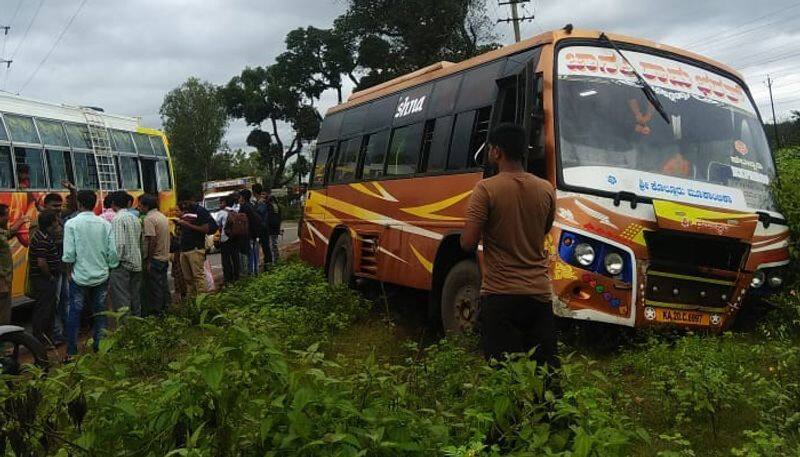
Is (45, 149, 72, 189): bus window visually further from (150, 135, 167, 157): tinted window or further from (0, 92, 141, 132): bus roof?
(150, 135, 167, 157): tinted window

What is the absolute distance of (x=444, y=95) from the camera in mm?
8086

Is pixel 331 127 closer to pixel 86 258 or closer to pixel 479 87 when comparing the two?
pixel 479 87

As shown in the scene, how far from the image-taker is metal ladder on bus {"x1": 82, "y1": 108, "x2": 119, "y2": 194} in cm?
1444

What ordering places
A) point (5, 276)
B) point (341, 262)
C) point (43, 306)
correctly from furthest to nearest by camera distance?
point (341, 262) → point (43, 306) → point (5, 276)

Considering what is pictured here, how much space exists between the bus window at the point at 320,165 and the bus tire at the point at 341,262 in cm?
132

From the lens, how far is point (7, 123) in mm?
11805

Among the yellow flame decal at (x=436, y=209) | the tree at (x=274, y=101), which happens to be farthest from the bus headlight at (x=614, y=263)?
the tree at (x=274, y=101)

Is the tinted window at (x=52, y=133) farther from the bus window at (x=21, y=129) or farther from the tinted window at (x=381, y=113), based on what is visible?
the tinted window at (x=381, y=113)

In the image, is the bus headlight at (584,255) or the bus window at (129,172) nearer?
the bus headlight at (584,255)

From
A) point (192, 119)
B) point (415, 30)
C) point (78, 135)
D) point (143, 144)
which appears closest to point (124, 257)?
point (78, 135)

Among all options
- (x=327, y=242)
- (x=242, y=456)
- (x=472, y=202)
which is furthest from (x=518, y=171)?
(x=327, y=242)

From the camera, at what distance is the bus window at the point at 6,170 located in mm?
11266

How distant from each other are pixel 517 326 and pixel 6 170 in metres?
10.3

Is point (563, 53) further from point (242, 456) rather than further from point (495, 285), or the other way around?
point (242, 456)
